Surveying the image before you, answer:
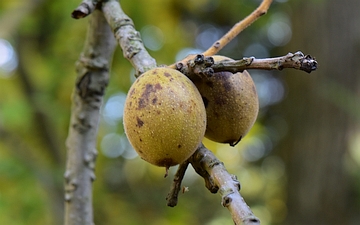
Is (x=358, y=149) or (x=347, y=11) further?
(x=347, y=11)

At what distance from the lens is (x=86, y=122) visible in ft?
4.15

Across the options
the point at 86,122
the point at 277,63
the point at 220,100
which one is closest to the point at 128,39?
the point at 220,100

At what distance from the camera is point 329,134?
10.9ft

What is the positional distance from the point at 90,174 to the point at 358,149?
2.56 meters

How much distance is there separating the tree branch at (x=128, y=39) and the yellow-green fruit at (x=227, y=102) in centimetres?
10

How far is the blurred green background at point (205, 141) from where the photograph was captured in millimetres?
2580

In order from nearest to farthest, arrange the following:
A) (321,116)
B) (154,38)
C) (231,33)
A: 1. (231,33)
2. (154,38)
3. (321,116)

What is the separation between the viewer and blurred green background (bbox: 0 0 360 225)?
2.58m

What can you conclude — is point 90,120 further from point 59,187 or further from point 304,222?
point 304,222

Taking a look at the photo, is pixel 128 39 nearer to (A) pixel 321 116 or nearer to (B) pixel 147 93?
(B) pixel 147 93

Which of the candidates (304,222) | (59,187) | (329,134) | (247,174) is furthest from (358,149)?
(59,187)

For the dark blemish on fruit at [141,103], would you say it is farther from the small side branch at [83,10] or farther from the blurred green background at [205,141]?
the blurred green background at [205,141]

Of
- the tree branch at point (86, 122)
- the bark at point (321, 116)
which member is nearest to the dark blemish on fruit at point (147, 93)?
the tree branch at point (86, 122)

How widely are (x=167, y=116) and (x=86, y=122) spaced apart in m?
0.65
